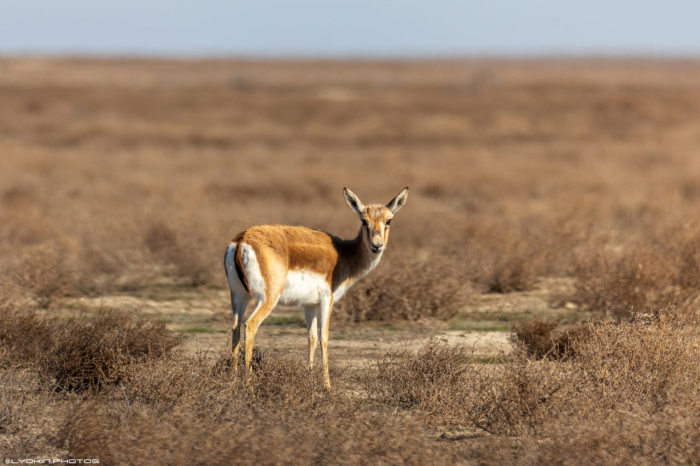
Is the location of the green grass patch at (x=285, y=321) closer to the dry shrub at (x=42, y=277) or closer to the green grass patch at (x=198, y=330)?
the green grass patch at (x=198, y=330)

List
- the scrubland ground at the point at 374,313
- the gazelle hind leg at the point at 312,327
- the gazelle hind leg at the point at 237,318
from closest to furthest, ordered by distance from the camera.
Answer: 1. the scrubland ground at the point at 374,313
2. the gazelle hind leg at the point at 237,318
3. the gazelle hind leg at the point at 312,327

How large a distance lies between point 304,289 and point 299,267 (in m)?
0.18

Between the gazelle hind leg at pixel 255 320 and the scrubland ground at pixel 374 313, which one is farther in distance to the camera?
the gazelle hind leg at pixel 255 320

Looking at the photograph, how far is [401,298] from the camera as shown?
9078 millimetres

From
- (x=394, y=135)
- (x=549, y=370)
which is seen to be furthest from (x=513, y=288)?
(x=394, y=135)

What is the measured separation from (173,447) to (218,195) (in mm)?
13512

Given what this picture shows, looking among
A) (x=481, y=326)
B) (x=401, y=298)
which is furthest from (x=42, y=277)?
(x=481, y=326)

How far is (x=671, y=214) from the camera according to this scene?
1297cm

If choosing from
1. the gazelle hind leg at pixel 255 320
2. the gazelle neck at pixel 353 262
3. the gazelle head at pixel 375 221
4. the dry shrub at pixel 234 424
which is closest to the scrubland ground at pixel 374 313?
the dry shrub at pixel 234 424

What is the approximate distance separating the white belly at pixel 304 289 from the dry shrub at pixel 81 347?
42.0 inches

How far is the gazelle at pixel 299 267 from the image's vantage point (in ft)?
20.5

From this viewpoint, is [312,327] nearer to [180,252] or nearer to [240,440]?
[240,440]

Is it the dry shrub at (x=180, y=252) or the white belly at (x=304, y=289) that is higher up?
the white belly at (x=304, y=289)

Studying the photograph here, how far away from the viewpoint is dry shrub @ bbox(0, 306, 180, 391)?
20.6 ft
